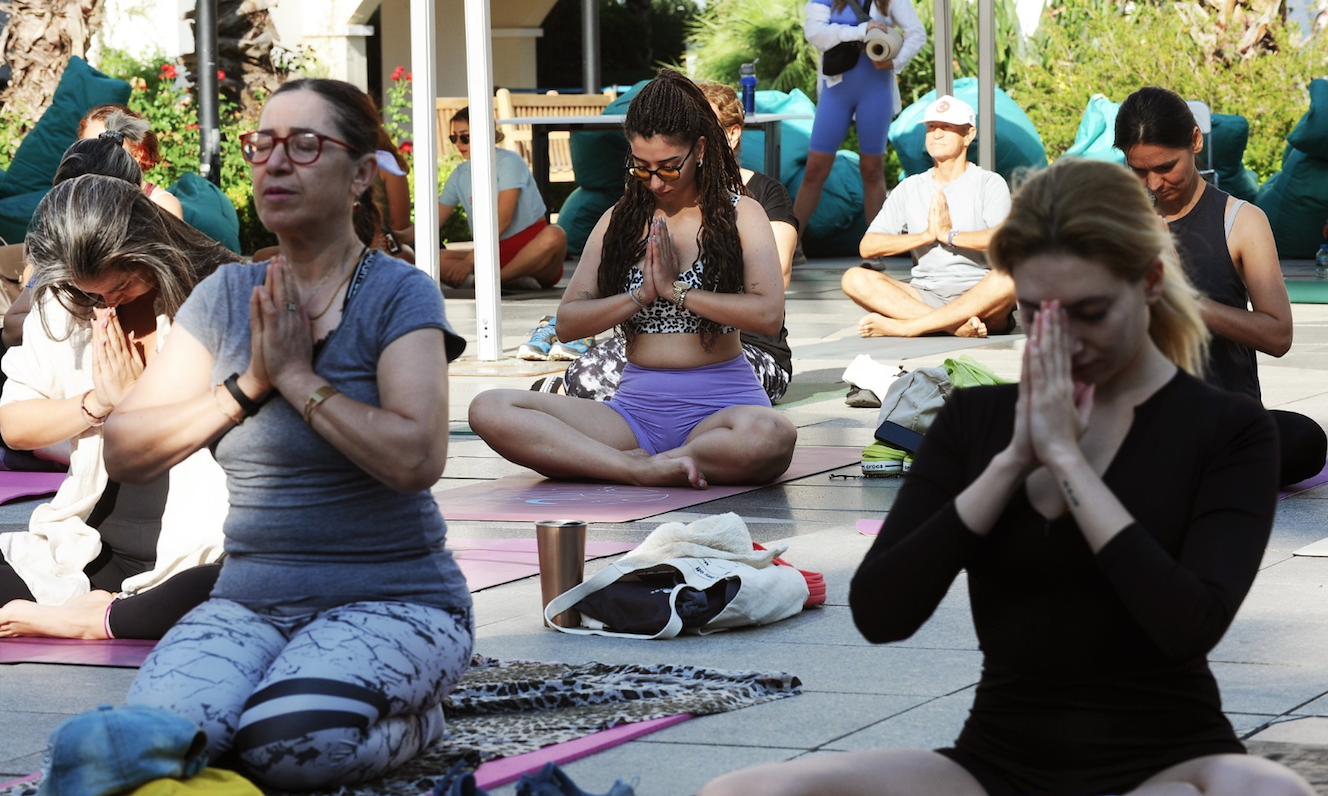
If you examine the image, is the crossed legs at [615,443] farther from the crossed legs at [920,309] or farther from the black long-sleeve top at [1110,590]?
the crossed legs at [920,309]

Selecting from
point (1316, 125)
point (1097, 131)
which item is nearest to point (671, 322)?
point (1097, 131)

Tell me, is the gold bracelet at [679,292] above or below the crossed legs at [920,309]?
above

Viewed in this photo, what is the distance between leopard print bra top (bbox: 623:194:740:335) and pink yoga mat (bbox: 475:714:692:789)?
288cm

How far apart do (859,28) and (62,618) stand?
10.3 meters

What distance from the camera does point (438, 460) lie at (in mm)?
3312

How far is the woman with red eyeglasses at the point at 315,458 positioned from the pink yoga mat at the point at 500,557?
64.3 inches

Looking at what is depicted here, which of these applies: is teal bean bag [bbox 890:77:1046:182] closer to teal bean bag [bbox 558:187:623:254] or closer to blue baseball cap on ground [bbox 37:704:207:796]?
teal bean bag [bbox 558:187:623:254]

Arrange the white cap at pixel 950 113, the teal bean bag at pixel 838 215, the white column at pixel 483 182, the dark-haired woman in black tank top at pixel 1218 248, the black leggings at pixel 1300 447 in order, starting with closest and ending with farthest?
the dark-haired woman in black tank top at pixel 1218 248 < the black leggings at pixel 1300 447 < the white column at pixel 483 182 < the white cap at pixel 950 113 < the teal bean bag at pixel 838 215

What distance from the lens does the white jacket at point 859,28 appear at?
1382cm

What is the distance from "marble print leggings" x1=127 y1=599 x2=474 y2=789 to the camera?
3150mm

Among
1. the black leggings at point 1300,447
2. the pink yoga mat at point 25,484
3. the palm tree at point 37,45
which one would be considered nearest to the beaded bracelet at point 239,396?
the pink yoga mat at point 25,484

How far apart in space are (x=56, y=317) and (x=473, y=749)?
1845 millimetres

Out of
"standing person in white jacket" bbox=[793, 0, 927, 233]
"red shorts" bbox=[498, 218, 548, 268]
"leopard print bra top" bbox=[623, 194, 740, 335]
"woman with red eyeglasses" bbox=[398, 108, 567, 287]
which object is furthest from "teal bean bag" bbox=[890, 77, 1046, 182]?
"leopard print bra top" bbox=[623, 194, 740, 335]

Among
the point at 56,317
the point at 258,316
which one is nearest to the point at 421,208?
the point at 56,317
